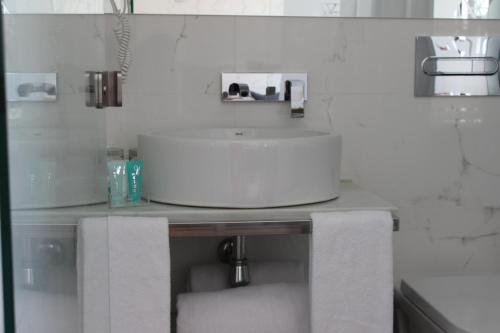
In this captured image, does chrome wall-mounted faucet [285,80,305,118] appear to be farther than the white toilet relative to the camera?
Result: Yes

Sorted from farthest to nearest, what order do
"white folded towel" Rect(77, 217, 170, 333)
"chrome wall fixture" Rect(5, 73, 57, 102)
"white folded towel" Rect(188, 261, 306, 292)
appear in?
1. "white folded towel" Rect(188, 261, 306, 292)
2. "white folded towel" Rect(77, 217, 170, 333)
3. "chrome wall fixture" Rect(5, 73, 57, 102)

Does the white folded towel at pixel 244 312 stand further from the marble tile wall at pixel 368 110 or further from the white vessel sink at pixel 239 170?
the marble tile wall at pixel 368 110

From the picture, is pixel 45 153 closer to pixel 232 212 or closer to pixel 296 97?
pixel 232 212

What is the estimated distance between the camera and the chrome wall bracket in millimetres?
1111

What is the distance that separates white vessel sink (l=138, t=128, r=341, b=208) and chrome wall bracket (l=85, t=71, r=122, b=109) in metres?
0.19

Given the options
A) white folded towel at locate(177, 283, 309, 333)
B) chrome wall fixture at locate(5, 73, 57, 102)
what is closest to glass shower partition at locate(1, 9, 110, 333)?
chrome wall fixture at locate(5, 73, 57, 102)

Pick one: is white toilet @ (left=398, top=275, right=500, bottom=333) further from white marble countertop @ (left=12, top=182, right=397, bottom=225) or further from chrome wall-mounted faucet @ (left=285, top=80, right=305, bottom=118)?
chrome wall-mounted faucet @ (left=285, top=80, right=305, bottom=118)

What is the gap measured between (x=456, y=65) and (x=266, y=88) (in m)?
0.57

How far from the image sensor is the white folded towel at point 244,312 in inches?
56.0

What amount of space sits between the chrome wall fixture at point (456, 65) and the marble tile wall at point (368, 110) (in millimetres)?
25

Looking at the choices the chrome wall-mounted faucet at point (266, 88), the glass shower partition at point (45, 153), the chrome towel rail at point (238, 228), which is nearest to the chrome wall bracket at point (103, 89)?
the glass shower partition at point (45, 153)

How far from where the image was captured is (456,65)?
1900mm

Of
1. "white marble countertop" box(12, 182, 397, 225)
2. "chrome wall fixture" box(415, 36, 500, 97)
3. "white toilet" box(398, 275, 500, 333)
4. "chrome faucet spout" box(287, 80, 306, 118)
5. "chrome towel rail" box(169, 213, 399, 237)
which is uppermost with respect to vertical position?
"chrome wall fixture" box(415, 36, 500, 97)

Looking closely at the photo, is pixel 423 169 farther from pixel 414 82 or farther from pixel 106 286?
pixel 106 286
